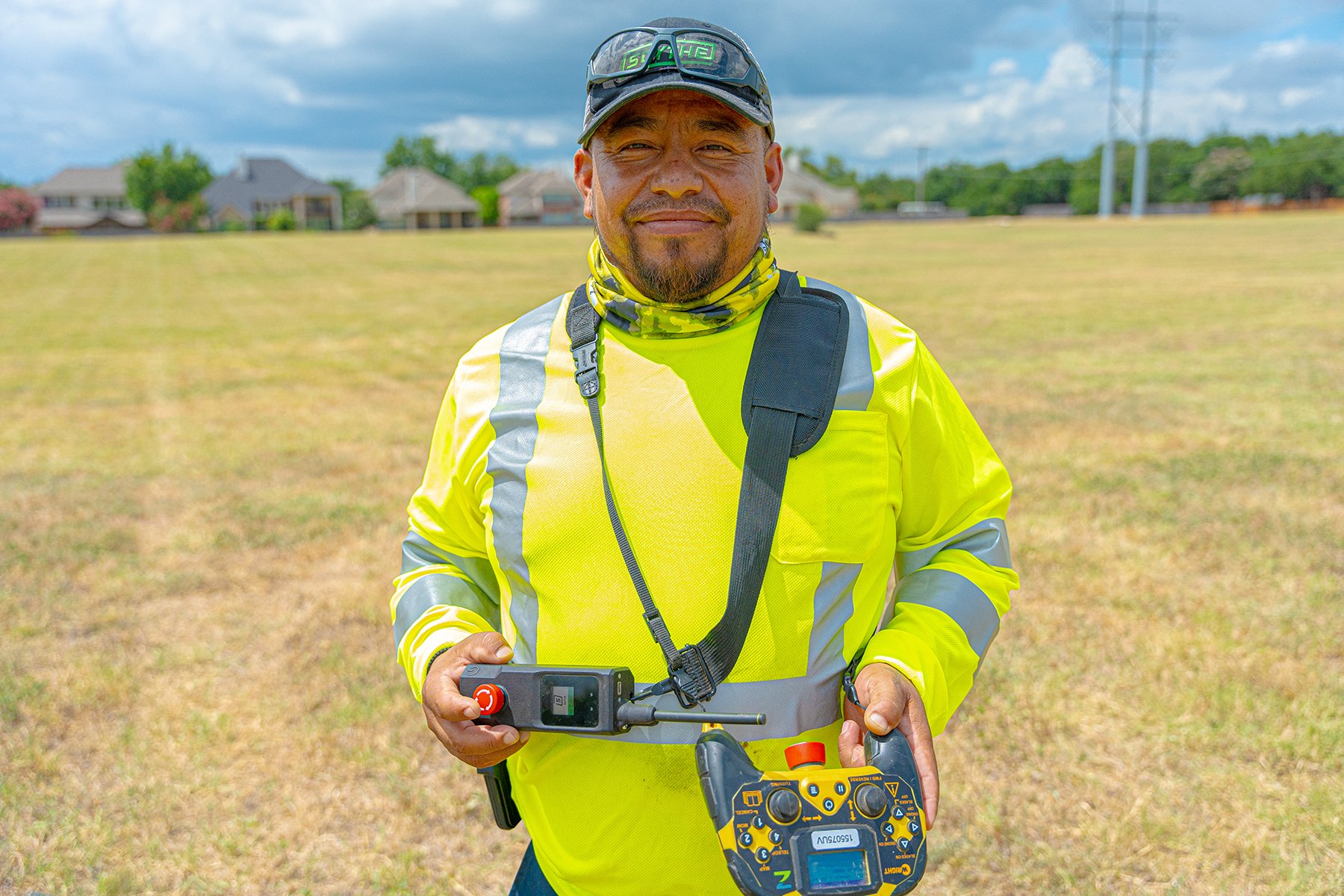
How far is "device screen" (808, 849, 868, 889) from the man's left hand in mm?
144

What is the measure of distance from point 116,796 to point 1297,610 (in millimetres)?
5434

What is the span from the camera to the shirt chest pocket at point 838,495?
1662 mm

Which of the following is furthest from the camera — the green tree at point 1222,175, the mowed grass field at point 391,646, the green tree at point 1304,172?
the green tree at point 1222,175

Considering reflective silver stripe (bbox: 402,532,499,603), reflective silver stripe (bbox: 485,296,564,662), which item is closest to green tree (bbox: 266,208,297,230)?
reflective silver stripe (bbox: 402,532,499,603)

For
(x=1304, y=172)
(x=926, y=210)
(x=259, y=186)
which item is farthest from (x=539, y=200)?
(x=1304, y=172)

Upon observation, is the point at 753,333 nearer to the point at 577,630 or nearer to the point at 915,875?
the point at 577,630

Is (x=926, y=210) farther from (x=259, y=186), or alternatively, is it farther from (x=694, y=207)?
(x=694, y=207)

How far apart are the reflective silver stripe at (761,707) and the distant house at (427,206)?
104m

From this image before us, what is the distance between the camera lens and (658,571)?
5.51ft

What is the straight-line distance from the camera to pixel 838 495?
1.68 metres

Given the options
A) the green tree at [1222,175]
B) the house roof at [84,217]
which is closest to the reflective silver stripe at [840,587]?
the house roof at [84,217]

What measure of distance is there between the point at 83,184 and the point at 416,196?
46.4 meters

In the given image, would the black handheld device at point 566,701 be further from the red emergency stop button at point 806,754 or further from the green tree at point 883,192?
the green tree at point 883,192

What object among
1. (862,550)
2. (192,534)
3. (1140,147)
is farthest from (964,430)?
(1140,147)
